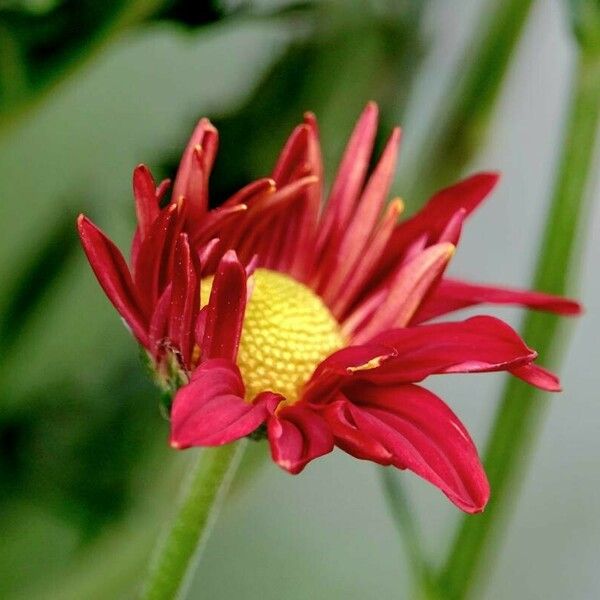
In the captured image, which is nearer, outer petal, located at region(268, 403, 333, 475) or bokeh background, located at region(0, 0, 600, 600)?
outer petal, located at region(268, 403, 333, 475)

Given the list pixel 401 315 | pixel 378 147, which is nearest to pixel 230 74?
pixel 378 147

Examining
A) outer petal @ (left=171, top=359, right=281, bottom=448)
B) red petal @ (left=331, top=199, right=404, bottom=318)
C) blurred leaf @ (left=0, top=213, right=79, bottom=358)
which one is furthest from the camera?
blurred leaf @ (left=0, top=213, right=79, bottom=358)

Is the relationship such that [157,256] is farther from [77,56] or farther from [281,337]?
[77,56]

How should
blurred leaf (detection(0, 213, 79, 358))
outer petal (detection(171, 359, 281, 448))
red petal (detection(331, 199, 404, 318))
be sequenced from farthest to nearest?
blurred leaf (detection(0, 213, 79, 358)), red petal (detection(331, 199, 404, 318)), outer petal (detection(171, 359, 281, 448))

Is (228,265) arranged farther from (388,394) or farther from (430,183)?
(430,183)

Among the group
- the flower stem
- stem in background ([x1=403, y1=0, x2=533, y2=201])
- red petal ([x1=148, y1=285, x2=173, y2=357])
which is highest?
stem in background ([x1=403, y1=0, x2=533, y2=201])

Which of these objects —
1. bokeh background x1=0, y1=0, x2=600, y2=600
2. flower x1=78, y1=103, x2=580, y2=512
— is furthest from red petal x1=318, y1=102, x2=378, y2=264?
bokeh background x1=0, y1=0, x2=600, y2=600

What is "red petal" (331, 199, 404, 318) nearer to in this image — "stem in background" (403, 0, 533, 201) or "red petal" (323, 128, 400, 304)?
"red petal" (323, 128, 400, 304)

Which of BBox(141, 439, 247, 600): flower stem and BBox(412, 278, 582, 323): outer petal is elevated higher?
BBox(412, 278, 582, 323): outer petal

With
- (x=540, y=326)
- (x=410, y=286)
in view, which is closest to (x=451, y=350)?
(x=410, y=286)
